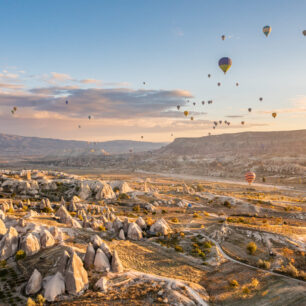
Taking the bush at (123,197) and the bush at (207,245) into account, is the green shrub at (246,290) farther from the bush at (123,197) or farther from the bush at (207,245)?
the bush at (123,197)

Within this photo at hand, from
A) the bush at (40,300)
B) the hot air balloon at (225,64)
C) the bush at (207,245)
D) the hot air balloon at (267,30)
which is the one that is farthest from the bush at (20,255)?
the hot air balloon at (267,30)

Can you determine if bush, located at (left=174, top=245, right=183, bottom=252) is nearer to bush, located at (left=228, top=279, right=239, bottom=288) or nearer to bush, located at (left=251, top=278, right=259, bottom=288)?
bush, located at (left=228, top=279, right=239, bottom=288)

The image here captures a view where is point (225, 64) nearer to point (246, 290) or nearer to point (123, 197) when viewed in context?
point (123, 197)

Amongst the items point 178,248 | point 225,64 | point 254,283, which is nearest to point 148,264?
point 178,248

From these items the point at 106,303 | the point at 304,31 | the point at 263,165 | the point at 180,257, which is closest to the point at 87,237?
the point at 180,257

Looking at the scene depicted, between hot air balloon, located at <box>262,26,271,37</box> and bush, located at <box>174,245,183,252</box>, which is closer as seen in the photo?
bush, located at <box>174,245,183,252</box>

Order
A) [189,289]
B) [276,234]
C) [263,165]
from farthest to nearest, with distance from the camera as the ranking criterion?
[263,165]
[276,234]
[189,289]

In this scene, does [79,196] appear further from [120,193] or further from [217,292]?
[217,292]

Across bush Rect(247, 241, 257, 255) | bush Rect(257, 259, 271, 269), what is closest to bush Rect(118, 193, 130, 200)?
bush Rect(247, 241, 257, 255)
